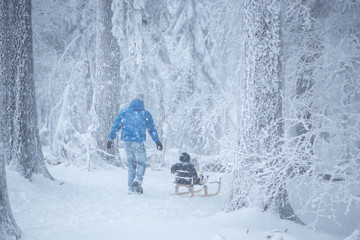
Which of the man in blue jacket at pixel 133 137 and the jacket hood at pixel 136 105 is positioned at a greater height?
the jacket hood at pixel 136 105

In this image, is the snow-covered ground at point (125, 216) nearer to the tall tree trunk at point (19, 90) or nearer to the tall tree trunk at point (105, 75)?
the tall tree trunk at point (19, 90)

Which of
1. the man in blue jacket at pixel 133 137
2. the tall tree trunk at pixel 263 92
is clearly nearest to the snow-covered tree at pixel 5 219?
the tall tree trunk at pixel 263 92

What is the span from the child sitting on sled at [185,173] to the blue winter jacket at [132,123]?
90 centimetres

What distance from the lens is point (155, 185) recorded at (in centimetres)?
729

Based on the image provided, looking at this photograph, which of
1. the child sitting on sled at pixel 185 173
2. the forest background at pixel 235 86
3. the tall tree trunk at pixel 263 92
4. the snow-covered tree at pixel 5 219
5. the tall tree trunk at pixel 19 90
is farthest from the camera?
the child sitting on sled at pixel 185 173

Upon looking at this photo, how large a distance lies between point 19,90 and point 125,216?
3387mm

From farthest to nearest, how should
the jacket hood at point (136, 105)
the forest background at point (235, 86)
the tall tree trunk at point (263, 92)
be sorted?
the jacket hood at point (136, 105) < the tall tree trunk at point (263, 92) < the forest background at point (235, 86)

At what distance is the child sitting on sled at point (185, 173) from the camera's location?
6.34m

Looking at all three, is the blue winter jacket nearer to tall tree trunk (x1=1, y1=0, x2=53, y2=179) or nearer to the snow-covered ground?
the snow-covered ground

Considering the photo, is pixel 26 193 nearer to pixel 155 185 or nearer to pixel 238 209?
pixel 155 185

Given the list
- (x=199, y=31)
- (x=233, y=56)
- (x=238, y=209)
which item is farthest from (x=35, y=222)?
(x=199, y=31)

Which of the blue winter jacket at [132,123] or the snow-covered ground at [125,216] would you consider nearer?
the snow-covered ground at [125,216]

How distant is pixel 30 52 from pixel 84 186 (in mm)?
3287

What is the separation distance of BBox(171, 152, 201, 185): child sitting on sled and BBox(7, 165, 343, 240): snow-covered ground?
1.42 ft
